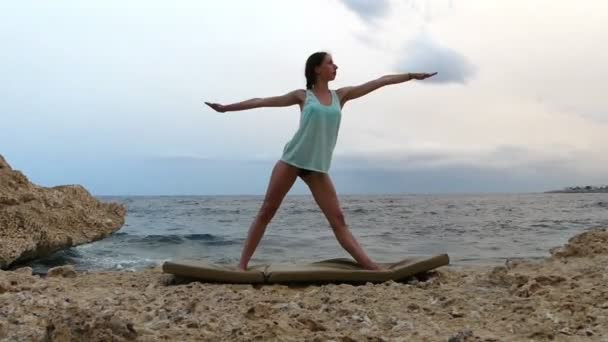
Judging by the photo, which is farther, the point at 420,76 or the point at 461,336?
the point at 420,76

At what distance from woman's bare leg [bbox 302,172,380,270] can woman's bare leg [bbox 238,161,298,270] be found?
0.16 m

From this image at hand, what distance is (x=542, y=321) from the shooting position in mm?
3096

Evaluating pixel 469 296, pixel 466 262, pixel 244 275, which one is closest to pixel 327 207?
pixel 244 275

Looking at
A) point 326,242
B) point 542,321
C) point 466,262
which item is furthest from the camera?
point 326,242

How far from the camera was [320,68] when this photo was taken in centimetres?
480

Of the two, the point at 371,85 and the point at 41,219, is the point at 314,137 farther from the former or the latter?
the point at 41,219

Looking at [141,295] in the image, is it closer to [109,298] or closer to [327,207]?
[109,298]

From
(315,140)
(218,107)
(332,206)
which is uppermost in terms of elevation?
(218,107)

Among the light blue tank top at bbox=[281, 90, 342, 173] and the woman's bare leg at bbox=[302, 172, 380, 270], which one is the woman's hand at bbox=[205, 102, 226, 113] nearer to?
the light blue tank top at bbox=[281, 90, 342, 173]

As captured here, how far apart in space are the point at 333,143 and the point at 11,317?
8.54 feet

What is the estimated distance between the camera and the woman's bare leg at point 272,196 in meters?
4.76

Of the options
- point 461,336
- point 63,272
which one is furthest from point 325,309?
point 63,272

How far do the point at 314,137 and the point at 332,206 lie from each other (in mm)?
620

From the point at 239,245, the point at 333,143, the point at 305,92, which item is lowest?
the point at 239,245
